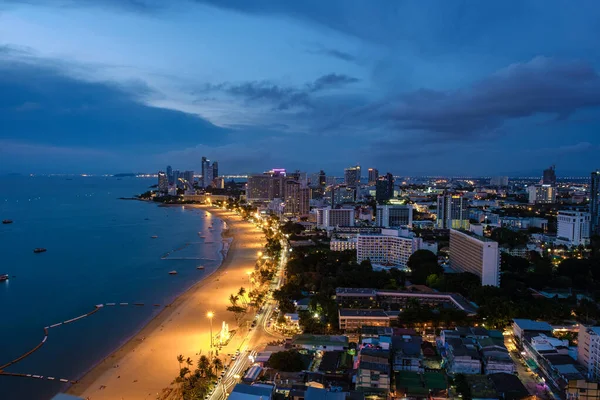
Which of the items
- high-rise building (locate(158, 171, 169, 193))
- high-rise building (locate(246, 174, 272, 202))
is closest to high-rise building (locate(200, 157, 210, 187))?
high-rise building (locate(158, 171, 169, 193))

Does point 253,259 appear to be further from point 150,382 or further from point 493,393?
point 493,393

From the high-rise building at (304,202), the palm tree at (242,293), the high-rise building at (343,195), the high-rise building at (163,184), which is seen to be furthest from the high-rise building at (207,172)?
the palm tree at (242,293)

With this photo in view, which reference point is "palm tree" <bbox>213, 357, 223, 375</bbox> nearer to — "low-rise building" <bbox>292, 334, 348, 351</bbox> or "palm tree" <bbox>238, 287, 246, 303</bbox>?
"low-rise building" <bbox>292, 334, 348, 351</bbox>

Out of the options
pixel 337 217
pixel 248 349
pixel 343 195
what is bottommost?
pixel 248 349

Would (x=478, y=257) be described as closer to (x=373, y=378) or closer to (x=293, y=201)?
(x=373, y=378)

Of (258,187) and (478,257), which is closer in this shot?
(478,257)

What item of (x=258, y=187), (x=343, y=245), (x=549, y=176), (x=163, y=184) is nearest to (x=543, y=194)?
(x=549, y=176)
